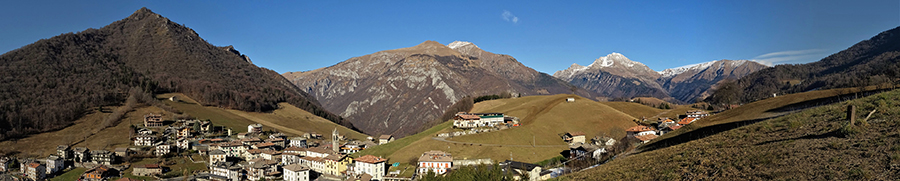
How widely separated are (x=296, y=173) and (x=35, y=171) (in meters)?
40.6

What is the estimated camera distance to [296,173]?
249ft

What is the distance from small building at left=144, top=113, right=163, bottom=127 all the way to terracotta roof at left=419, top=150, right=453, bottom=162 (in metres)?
81.1

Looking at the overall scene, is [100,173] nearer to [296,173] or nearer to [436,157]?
[296,173]

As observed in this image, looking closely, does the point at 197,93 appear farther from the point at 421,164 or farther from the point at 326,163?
the point at 421,164

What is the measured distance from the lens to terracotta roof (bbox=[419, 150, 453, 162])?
2746 inches

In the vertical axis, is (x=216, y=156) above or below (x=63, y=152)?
below

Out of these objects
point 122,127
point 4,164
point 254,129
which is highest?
point 122,127

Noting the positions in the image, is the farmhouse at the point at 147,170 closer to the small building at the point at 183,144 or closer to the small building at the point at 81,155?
the small building at the point at 81,155

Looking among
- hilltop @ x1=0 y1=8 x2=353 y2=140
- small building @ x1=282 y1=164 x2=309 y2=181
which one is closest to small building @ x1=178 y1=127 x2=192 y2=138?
hilltop @ x1=0 y1=8 x2=353 y2=140

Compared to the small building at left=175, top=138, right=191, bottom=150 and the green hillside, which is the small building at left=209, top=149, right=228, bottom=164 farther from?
the green hillside

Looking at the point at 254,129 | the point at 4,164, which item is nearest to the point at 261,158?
the point at 254,129

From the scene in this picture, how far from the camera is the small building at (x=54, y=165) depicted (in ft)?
257

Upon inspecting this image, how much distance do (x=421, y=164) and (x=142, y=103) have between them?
108 meters

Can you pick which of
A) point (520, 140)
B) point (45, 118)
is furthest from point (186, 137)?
point (520, 140)
